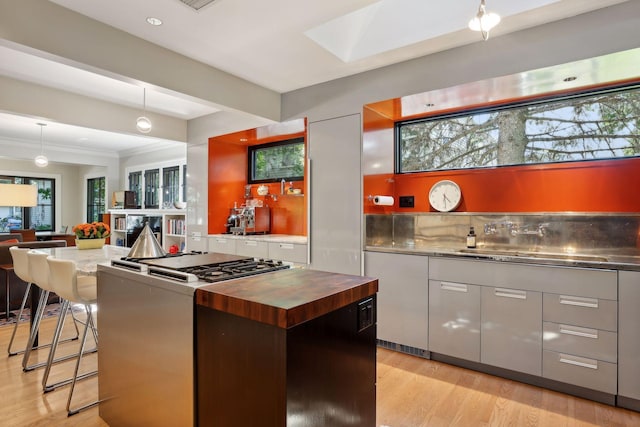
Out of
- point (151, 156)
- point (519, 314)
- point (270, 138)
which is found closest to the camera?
point (519, 314)

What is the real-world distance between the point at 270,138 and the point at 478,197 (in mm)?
2688

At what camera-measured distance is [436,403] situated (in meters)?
2.24

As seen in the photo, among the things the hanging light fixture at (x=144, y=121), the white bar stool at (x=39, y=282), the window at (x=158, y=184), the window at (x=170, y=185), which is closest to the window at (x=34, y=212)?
the window at (x=158, y=184)

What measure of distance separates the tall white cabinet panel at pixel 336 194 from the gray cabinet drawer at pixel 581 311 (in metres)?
1.48

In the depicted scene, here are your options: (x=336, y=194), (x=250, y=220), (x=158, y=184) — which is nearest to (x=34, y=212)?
(x=158, y=184)

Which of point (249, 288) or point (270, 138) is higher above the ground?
point (270, 138)

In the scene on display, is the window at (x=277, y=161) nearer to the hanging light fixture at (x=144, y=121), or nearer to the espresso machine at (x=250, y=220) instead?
the espresso machine at (x=250, y=220)

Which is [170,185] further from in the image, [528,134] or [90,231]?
[528,134]

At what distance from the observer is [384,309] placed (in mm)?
3084

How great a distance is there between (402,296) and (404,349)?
0.48 m

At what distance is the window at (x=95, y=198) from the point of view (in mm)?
8211

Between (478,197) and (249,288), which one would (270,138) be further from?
(249,288)

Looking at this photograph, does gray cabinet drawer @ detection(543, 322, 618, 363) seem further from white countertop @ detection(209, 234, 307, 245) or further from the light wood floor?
white countertop @ detection(209, 234, 307, 245)

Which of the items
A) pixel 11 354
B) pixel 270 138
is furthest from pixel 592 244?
pixel 11 354
